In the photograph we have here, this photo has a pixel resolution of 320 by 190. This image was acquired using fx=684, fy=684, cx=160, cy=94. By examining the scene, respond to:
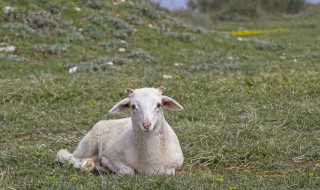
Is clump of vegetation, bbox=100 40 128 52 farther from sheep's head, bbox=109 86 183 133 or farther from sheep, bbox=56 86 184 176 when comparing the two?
sheep's head, bbox=109 86 183 133

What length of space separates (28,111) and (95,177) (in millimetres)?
4355

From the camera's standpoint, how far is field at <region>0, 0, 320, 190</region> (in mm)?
6848

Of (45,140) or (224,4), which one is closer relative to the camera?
(45,140)

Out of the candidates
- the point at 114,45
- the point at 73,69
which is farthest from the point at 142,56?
the point at 73,69

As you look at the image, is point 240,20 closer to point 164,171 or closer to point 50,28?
point 50,28

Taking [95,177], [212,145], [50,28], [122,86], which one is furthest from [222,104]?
[50,28]

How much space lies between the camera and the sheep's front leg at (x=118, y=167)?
6.59 m

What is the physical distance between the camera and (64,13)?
19.0 meters

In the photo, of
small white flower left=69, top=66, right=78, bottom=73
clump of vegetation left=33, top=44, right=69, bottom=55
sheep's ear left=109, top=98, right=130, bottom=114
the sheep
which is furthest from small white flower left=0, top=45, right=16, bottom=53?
sheep's ear left=109, top=98, right=130, bottom=114

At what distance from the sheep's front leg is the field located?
23 centimetres

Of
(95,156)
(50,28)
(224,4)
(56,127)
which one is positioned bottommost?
(224,4)

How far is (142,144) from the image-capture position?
6.70m

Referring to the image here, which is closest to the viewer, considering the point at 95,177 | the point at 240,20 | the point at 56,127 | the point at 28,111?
the point at 95,177

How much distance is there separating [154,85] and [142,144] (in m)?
6.03
